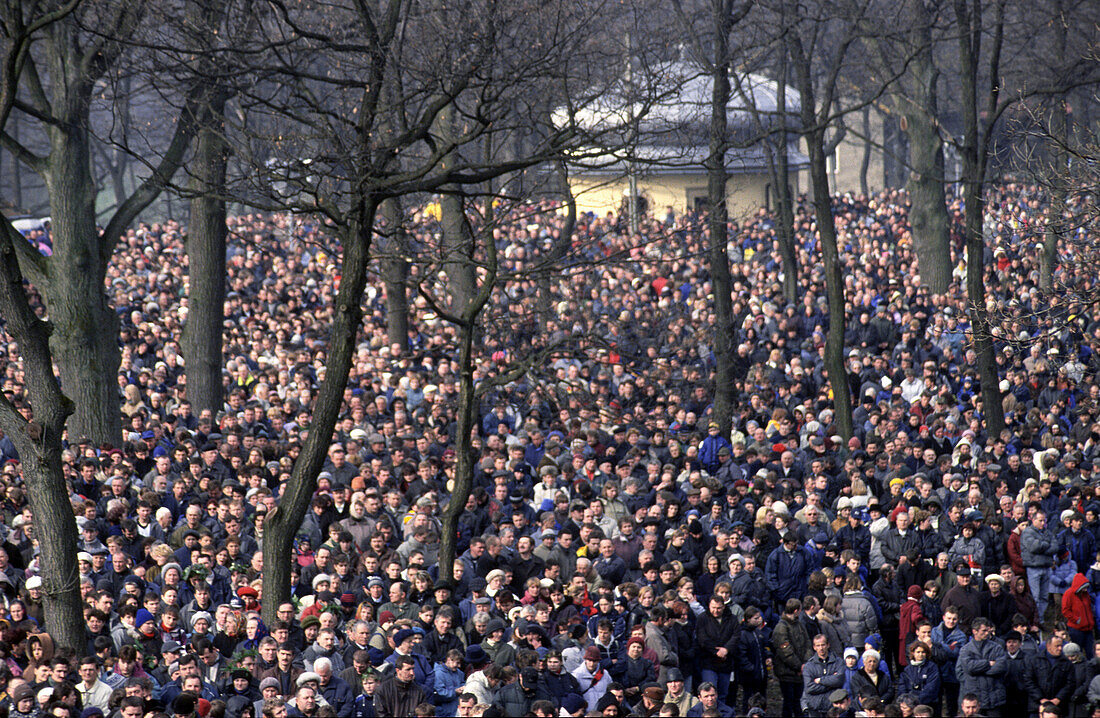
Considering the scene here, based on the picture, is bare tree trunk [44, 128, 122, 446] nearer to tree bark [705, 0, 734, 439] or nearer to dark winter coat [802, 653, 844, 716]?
tree bark [705, 0, 734, 439]

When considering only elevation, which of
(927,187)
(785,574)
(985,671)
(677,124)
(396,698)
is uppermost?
(927,187)

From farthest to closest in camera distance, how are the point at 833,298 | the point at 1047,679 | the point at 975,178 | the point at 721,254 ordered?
1. the point at 721,254
2. the point at 833,298
3. the point at 975,178
4. the point at 1047,679

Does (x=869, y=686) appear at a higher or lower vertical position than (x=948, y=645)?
lower

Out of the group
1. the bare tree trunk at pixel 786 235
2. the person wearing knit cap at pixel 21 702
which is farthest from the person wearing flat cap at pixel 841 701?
the bare tree trunk at pixel 786 235

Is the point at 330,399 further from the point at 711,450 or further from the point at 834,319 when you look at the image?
the point at 834,319

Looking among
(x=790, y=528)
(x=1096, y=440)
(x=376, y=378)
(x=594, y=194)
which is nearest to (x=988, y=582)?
(x=790, y=528)

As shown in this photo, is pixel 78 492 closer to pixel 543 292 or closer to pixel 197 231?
pixel 197 231

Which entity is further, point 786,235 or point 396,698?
point 786,235

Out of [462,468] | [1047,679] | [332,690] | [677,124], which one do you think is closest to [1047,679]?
[1047,679]
